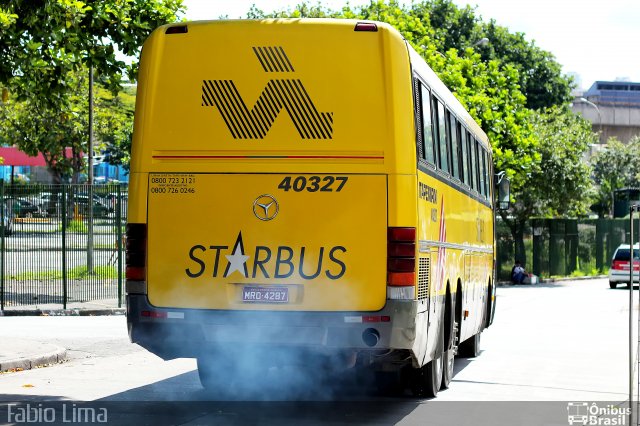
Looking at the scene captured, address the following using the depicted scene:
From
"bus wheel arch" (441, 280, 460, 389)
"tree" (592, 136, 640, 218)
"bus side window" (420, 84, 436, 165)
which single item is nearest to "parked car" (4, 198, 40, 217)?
"bus wheel arch" (441, 280, 460, 389)

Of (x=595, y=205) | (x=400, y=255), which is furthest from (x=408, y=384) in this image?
(x=595, y=205)

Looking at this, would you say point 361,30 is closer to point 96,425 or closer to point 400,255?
point 400,255

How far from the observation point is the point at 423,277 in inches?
428

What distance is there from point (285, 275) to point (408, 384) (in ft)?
9.64

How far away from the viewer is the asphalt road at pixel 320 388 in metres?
11.1

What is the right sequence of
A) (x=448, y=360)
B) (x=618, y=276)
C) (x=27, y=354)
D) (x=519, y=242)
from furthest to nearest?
(x=519, y=242)
(x=618, y=276)
(x=27, y=354)
(x=448, y=360)

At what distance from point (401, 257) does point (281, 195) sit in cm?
119

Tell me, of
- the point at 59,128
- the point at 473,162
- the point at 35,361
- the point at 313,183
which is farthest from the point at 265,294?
the point at 59,128

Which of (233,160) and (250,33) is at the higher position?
(250,33)

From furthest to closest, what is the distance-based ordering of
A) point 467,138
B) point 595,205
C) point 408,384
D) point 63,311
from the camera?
point 595,205
point 63,311
point 467,138
point 408,384

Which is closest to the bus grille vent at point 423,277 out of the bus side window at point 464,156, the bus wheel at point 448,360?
the bus wheel at point 448,360

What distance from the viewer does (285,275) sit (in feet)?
34.9

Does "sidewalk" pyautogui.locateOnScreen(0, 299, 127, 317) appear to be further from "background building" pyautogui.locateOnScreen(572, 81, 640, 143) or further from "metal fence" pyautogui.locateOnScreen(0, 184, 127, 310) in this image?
"background building" pyautogui.locateOnScreen(572, 81, 640, 143)

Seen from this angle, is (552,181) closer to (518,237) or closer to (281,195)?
(518,237)
